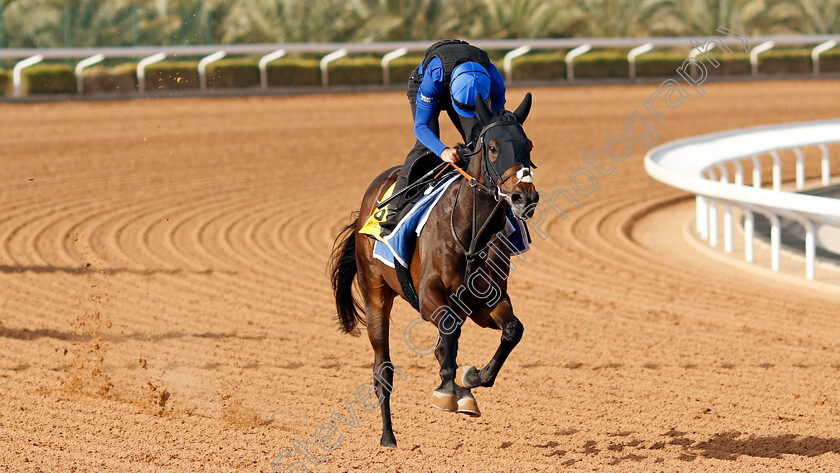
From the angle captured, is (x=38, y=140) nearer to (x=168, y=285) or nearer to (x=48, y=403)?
(x=168, y=285)

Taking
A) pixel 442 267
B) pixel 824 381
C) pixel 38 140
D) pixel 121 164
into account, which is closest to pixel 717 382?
pixel 824 381

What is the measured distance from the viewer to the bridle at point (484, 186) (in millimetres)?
4055

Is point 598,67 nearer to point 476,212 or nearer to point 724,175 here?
point 724,175

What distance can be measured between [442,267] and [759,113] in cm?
1655

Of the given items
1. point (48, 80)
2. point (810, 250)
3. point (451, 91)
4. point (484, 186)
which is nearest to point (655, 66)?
point (48, 80)

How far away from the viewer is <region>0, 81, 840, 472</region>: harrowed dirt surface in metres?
5.06

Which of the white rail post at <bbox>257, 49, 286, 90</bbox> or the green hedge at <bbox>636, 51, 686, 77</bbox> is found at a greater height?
the white rail post at <bbox>257, 49, 286, 90</bbox>

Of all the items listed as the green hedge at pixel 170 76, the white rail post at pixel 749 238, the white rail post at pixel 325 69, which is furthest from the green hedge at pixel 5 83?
the white rail post at pixel 749 238

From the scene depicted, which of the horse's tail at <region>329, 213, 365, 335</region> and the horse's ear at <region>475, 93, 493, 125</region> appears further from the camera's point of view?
the horse's tail at <region>329, 213, 365, 335</region>

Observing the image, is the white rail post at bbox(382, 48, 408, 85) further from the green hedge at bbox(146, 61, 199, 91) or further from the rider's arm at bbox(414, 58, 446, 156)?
the rider's arm at bbox(414, 58, 446, 156)

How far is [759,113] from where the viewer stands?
772 inches

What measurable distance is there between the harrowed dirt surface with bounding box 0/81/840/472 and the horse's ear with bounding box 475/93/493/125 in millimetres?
1689

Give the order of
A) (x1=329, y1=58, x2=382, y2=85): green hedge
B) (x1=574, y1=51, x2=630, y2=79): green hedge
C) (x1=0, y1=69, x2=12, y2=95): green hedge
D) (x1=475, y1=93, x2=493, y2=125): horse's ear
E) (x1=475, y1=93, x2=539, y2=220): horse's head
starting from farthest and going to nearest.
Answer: (x1=574, y1=51, x2=630, y2=79): green hedge < (x1=329, y1=58, x2=382, y2=85): green hedge < (x1=0, y1=69, x2=12, y2=95): green hedge < (x1=475, y1=93, x2=493, y2=125): horse's ear < (x1=475, y1=93, x2=539, y2=220): horse's head

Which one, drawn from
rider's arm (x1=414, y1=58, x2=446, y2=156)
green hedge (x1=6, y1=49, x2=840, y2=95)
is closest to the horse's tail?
rider's arm (x1=414, y1=58, x2=446, y2=156)
